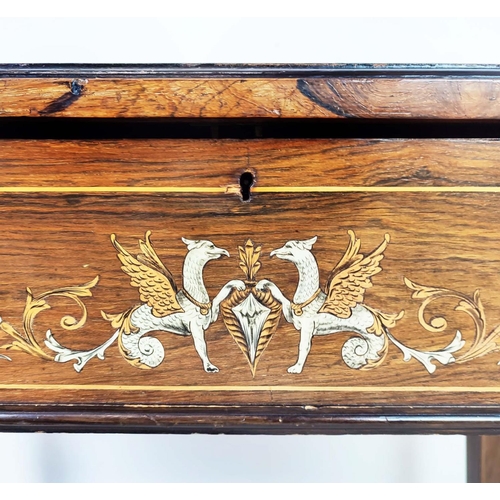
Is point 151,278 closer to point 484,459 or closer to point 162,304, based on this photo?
point 162,304

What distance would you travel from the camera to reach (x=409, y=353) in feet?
1.73

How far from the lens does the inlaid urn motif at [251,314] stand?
52cm

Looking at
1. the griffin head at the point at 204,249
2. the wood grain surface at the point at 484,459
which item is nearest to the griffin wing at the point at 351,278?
the griffin head at the point at 204,249

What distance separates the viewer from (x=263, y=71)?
48cm

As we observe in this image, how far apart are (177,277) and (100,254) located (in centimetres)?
7

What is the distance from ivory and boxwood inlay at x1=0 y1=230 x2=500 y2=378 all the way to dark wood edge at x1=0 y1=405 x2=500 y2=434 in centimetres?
4

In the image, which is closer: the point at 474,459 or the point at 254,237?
the point at 254,237

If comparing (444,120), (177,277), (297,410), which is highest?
(444,120)

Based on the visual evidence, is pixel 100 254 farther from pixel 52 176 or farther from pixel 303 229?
pixel 303 229

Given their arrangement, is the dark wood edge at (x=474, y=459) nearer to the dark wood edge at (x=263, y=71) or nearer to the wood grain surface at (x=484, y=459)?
the wood grain surface at (x=484, y=459)

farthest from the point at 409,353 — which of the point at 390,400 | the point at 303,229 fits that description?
the point at 303,229

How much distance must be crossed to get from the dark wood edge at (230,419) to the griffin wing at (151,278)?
4.0 inches

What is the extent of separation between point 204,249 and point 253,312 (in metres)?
0.07

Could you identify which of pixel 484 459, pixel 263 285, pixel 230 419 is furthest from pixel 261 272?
pixel 484 459
